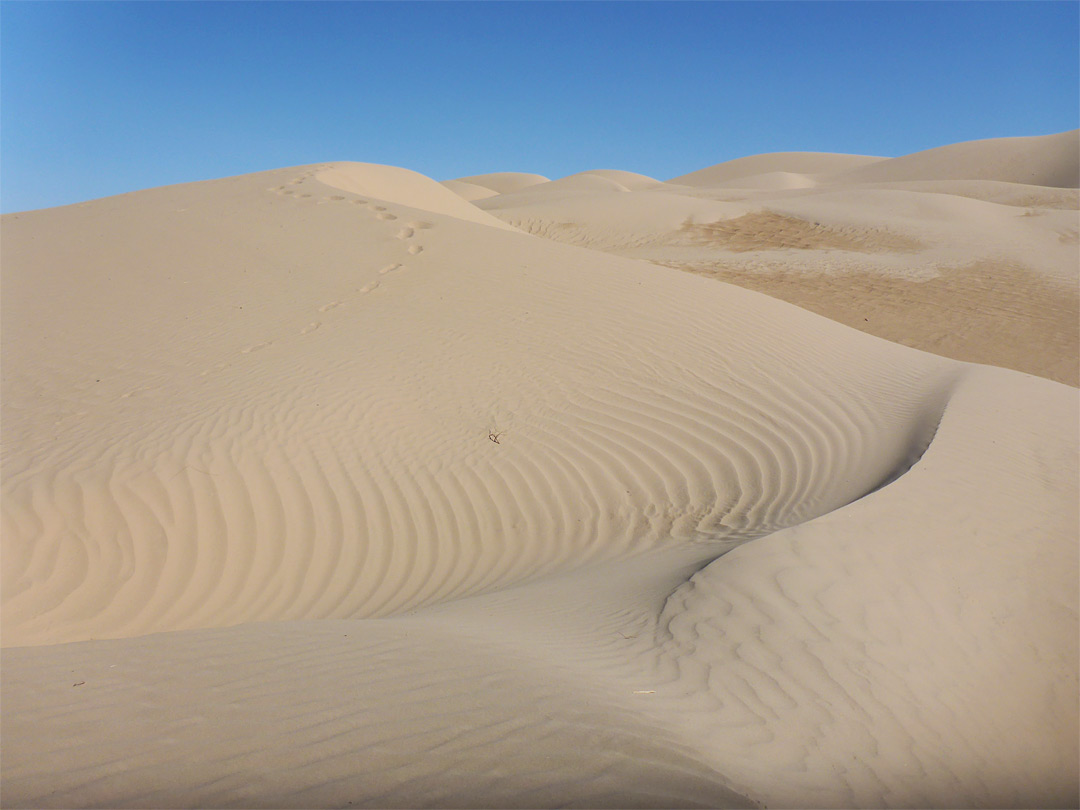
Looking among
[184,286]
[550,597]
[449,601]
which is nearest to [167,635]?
[449,601]

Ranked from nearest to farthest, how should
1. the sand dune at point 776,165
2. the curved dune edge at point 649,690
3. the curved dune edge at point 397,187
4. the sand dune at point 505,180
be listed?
the curved dune edge at point 649,690
the curved dune edge at point 397,187
the sand dune at point 776,165
the sand dune at point 505,180

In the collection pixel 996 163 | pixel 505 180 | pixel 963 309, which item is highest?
pixel 505 180

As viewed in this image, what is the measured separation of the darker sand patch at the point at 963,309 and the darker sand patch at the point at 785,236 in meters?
2.56

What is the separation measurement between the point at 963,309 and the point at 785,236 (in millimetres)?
6785

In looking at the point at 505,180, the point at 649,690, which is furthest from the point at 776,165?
the point at 649,690

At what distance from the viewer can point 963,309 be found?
573 inches

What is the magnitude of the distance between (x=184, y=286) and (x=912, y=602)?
348 inches

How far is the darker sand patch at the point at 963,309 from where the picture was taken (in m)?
12.7

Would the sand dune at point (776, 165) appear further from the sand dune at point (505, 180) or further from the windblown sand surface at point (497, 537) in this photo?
the windblown sand surface at point (497, 537)

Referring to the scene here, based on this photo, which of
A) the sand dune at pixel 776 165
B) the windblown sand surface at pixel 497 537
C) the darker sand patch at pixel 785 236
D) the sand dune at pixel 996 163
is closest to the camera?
the windblown sand surface at pixel 497 537

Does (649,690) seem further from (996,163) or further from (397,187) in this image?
(996,163)

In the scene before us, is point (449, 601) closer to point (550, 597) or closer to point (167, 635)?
point (550, 597)

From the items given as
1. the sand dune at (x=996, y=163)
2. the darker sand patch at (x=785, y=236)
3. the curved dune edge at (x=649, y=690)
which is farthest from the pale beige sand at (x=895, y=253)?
the sand dune at (x=996, y=163)

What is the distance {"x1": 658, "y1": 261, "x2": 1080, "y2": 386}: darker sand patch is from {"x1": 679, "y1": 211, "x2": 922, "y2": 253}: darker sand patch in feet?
8.41
